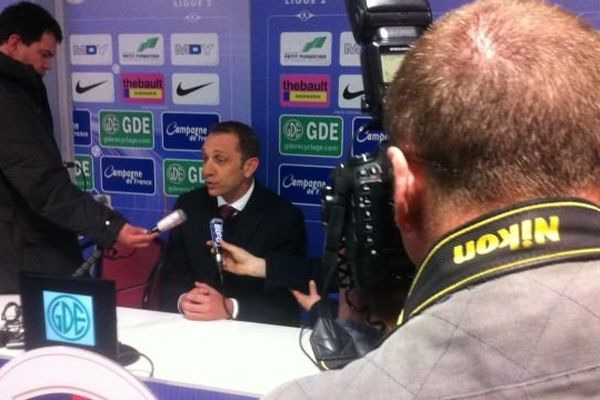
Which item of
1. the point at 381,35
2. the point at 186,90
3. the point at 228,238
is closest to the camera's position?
the point at 381,35

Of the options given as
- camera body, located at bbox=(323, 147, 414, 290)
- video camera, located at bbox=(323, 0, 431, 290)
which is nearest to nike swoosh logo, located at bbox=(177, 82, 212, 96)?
video camera, located at bbox=(323, 0, 431, 290)

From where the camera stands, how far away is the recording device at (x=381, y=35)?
111 cm

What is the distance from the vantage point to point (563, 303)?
0.47m

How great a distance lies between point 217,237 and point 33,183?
65cm

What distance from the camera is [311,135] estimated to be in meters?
2.74

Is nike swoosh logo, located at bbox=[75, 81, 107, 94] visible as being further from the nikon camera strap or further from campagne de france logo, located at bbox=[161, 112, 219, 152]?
the nikon camera strap

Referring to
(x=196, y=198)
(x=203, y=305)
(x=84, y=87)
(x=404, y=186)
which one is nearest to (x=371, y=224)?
(x=404, y=186)

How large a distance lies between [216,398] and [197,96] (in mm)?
1775

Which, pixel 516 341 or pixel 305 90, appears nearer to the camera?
pixel 516 341

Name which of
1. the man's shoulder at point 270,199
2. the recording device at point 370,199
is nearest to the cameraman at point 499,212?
the recording device at point 370,199

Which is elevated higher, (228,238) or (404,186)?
(404,186)

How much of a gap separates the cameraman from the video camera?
41 cm

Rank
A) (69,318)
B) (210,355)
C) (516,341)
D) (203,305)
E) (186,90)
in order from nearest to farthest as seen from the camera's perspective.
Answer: (516,341)
(69,318)
(210,355)
(203,305)
(186,90)

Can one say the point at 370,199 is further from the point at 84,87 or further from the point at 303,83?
the point at 84,87
